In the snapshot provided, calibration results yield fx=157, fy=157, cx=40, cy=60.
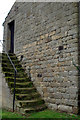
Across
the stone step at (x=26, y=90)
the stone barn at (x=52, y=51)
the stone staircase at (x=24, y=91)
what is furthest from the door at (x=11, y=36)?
the stone step at (x=26, y=90)

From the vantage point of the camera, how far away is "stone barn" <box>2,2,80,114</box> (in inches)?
203

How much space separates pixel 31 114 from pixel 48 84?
1371 millimetres

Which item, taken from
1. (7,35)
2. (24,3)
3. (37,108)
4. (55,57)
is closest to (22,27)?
(24,3)

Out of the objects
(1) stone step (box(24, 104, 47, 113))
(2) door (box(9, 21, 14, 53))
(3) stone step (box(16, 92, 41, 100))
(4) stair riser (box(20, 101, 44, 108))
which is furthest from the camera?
(2) door (box(9, 21, 14, 53))

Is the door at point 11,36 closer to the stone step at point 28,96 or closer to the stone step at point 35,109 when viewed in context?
the stone step at point 28,96

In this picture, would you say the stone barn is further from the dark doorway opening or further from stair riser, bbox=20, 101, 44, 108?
the dark doorway opening

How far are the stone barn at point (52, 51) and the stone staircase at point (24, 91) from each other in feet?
0.39

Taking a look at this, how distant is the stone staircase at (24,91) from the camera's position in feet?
17.7

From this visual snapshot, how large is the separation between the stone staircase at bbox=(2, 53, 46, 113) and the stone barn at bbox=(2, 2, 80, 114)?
118mm

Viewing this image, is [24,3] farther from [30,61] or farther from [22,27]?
[30,61]

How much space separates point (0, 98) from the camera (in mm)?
6438

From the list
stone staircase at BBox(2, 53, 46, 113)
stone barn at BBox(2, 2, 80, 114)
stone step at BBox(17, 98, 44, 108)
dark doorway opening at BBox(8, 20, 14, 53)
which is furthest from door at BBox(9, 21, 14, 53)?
stone step at BBox(17, 98, 44, 108)

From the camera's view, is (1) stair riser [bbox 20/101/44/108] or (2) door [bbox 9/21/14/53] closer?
(1) stair riser [bbox 20/101/44/108]

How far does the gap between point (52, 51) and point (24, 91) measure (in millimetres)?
1901
